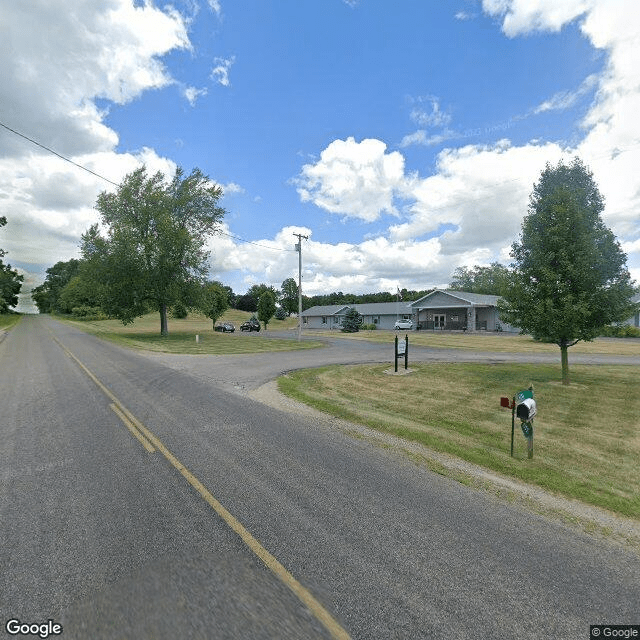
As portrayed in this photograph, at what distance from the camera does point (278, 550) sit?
11.7 ft

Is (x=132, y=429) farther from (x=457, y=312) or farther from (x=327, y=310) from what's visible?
(x=327, y=310)

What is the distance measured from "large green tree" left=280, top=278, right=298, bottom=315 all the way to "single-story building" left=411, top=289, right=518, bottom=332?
186 feet

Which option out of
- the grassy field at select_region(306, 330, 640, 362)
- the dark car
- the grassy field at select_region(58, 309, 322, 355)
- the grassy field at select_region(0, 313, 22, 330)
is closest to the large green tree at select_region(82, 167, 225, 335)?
the grassy field at select_region(58, 309, 322, 355)

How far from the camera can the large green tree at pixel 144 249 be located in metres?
34.2

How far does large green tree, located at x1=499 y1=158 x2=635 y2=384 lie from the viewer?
11727mm

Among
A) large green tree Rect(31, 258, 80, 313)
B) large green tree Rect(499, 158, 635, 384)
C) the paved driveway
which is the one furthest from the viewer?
large green tree Rect(31, 258, 80, 313)

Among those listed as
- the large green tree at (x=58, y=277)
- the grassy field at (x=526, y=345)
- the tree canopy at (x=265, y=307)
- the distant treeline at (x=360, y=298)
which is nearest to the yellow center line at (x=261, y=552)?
the grassy field at (x=526, y=345)

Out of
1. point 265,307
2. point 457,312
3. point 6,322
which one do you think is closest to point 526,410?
point 457,312

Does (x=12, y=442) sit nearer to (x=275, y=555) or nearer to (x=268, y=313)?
(x=275, y=555)

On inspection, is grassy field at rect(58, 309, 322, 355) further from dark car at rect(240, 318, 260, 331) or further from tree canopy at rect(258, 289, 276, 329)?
tree canopy at rect(258, 289, 276, 329)

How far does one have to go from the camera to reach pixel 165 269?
3472cm

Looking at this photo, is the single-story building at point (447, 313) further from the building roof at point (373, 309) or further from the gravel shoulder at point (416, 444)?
the gravel shoulder at point (416, 444)

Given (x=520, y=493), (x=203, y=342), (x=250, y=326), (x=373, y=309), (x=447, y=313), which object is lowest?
(x=520, y=493)

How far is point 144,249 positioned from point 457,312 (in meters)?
39.2
